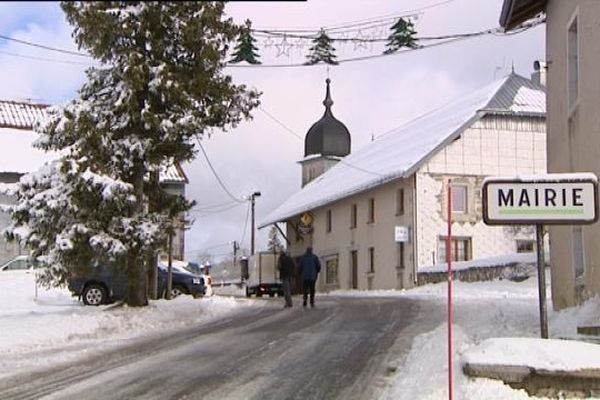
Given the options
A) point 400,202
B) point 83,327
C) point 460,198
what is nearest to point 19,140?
point 400,202

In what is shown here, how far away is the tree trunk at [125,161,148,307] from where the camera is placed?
20.9 meters

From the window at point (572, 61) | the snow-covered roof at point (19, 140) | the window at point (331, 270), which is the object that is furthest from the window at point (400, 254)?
the window at point (572, 61)

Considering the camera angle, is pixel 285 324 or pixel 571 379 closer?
pixel 571 379

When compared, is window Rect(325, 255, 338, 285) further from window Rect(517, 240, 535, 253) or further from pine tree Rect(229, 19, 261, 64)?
pine tree Rect(229, 19, 261, 64)

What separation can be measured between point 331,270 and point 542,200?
41.4 meters

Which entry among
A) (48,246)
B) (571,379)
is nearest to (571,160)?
(571,379)

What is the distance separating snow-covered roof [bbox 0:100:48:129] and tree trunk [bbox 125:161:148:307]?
3239 cm

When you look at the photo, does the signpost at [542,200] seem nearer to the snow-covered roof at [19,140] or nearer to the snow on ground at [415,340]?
the snow on ground at [415,340]

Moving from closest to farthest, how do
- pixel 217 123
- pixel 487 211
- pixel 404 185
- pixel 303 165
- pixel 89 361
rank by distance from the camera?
pixel 487 211, pixel 89 361, pixel 217 123, pixel 404 185, pixel 303 165

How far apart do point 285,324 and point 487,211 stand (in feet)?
28.7

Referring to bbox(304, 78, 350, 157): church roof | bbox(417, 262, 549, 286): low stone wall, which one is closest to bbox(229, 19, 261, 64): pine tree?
bbox(417, 262, 549, 286): low stone wall

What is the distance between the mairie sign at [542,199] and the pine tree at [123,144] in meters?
10.2

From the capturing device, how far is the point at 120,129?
818 inches

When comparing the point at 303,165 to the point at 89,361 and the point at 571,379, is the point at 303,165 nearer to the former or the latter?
the point at 89,361
